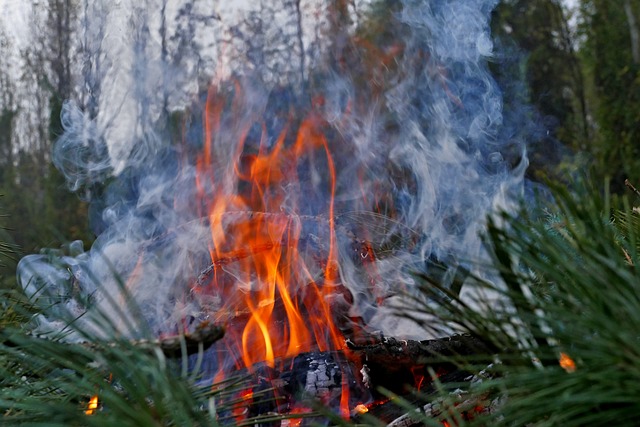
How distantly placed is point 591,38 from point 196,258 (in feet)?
23.7

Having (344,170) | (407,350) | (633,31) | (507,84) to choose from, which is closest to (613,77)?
(633,31)

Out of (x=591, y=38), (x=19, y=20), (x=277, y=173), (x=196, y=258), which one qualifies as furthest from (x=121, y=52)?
(x=591, y=38)

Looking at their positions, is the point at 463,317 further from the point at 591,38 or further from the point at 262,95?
the point at 591,38

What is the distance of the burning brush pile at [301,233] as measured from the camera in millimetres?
2027

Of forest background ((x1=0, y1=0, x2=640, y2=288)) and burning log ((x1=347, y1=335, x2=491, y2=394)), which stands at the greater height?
forest background ((x1=0, y1=0, x2=640, y2=288))

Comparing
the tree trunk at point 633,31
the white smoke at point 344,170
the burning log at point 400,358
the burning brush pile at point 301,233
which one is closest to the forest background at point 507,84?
the tree trunk at point 633,31

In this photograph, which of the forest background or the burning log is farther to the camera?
the forest background

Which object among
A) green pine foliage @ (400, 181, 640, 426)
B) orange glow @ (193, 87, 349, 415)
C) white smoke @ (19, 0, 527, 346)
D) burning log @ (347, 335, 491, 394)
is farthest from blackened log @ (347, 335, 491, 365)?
green pine foliage @ (400, 181, 640, 426)

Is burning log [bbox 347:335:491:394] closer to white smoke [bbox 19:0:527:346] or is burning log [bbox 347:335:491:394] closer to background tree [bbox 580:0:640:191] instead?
white smoke [bbox 19:0:527:346]

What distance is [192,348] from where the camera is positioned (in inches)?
32.9

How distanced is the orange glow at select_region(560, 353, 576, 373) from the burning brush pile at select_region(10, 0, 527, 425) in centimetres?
15

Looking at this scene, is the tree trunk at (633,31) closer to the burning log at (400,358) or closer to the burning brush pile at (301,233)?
the burning brush pile at (301,233)

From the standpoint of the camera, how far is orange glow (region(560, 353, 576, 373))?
698 mm

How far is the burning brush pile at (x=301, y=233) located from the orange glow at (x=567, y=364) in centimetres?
15
